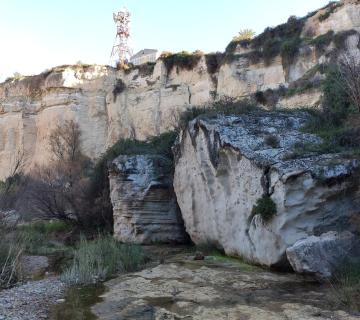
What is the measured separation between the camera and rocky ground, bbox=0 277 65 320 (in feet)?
22.9

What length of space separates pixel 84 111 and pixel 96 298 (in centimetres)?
3063

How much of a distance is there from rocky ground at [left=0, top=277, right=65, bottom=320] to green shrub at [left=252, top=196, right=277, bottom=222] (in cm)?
428

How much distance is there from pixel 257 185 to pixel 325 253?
8.21ft

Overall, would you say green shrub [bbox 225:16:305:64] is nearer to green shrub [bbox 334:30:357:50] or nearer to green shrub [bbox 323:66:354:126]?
green shrub [bbox 334:30:357:50]

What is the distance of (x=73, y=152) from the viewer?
34.6 metres

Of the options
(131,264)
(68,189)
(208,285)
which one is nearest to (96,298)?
(208,285)

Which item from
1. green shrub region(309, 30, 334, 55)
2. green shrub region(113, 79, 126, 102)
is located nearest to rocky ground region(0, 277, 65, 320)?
green shrub region(309, 30, 334, 55)

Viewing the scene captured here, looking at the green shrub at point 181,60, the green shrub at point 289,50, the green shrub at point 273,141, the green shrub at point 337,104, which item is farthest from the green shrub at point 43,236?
the green shrub at point 181,60

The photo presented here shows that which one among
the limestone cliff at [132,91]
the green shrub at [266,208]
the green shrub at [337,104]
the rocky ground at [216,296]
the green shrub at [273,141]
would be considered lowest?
the rocky ground at [216,296]

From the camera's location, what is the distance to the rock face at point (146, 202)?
15691mm

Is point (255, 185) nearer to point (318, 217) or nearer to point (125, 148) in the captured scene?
point (318, 217)

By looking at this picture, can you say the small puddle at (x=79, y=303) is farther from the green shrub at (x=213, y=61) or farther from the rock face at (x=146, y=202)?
the green shrub at (x=213, y=61)

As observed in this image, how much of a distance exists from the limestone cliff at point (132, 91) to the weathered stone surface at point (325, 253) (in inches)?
701

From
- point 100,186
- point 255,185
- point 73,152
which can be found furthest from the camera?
point 73,152
